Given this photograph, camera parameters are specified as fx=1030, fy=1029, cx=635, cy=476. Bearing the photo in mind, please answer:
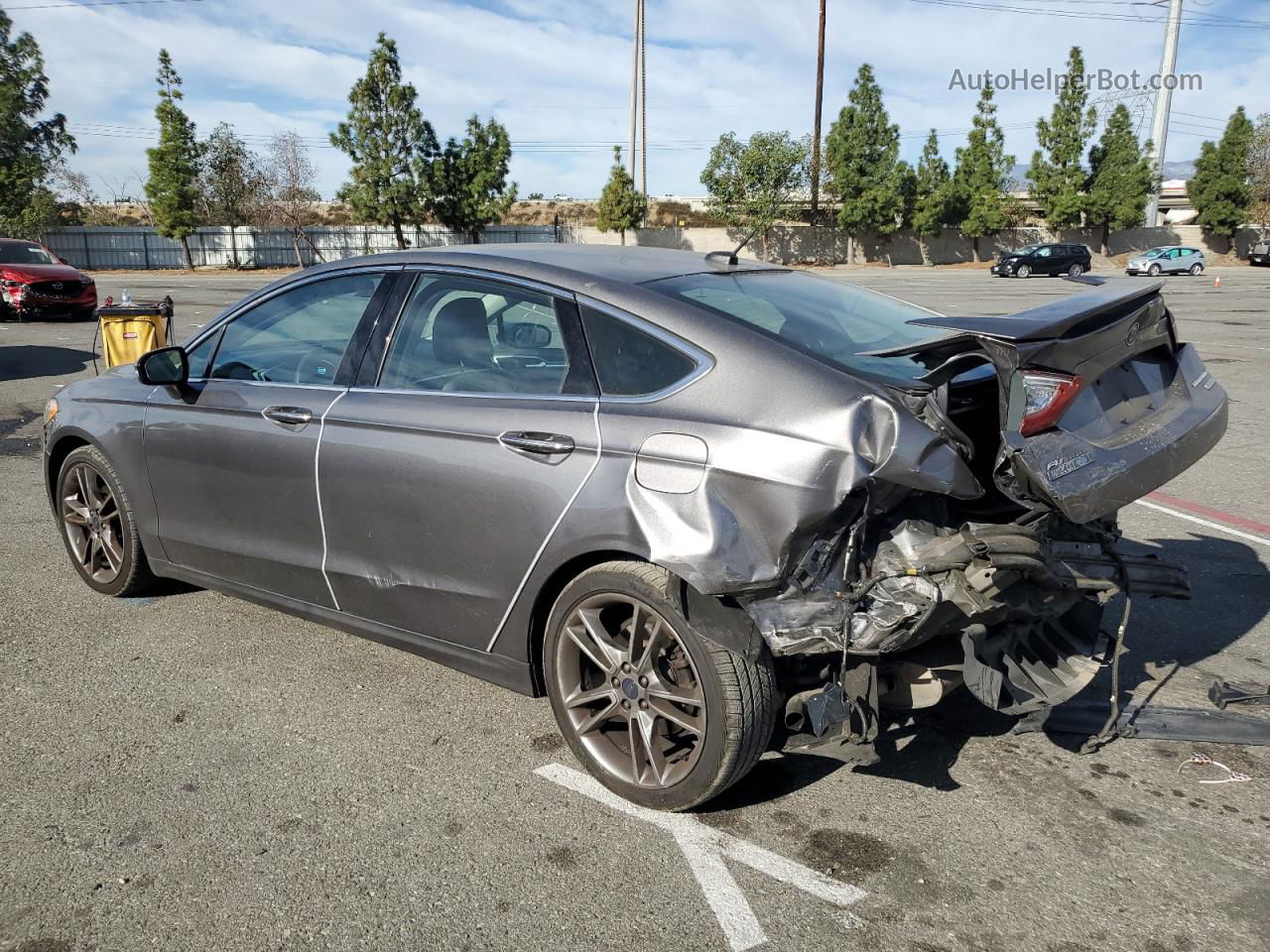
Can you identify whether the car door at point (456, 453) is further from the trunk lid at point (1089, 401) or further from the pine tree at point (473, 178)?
the pine tree at point (473, 178)

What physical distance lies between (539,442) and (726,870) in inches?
54.8

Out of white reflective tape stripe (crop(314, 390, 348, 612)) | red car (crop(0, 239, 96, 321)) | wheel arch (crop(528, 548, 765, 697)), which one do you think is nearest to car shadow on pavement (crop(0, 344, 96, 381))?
red car (crop(0, 239, 96, 321))

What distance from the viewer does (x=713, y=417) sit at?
298cm

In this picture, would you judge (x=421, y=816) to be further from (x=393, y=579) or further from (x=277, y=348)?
(x=277, y=348)

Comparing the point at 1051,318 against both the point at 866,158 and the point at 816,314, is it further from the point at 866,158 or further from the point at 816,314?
the point at 866,158

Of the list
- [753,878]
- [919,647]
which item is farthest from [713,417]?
[753,878]

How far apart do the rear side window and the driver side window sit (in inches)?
43.1

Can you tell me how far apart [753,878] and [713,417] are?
1305 millimetres

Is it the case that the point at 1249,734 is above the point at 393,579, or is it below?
below

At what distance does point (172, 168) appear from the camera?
1820 inches

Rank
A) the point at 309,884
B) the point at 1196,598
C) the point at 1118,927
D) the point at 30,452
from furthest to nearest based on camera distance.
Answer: the point at 30,452 → the point at 1196,598 → the point at 309,884 → the point at 1118,927

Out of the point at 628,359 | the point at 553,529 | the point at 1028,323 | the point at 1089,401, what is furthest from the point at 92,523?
the point at 1089,401

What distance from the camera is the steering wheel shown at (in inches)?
158

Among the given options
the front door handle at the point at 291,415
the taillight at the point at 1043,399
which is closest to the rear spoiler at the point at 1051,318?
the taillight at the point at 1043,399
